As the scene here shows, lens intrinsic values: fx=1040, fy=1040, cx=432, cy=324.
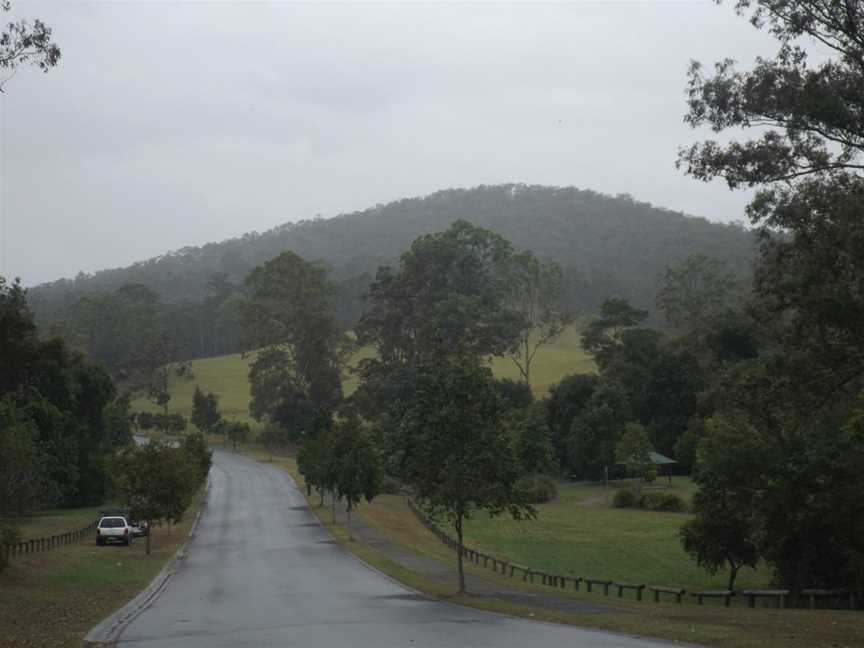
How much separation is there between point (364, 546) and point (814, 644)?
87.3ft

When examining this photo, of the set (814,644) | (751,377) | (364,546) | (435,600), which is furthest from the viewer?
(364,546)

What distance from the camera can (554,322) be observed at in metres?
102

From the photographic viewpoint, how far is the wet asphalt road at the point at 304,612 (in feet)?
57.8

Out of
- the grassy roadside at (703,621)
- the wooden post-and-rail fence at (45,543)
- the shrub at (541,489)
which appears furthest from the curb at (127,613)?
the shrub at (541,489)

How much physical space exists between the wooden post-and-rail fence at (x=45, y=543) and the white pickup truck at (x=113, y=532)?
4.18 feet

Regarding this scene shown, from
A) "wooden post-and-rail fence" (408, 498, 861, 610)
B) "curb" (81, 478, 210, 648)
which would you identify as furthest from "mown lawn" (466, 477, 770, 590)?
"curb" (81, 478, 210, 648)

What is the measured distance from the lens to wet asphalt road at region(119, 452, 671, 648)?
1762 centimetres

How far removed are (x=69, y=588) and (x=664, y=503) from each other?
4331cm

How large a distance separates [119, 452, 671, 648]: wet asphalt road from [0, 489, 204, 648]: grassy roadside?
3.50 feet

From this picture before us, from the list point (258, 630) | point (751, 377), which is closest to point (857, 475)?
point (751, 377)

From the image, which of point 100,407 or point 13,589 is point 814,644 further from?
point 100,407

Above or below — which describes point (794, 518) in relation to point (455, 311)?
below

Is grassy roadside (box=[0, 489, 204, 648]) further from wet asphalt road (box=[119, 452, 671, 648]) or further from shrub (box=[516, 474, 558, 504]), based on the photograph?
shrub (box=[516, 474, 558, 504])

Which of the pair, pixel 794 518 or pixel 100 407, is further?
pixel 100 407
